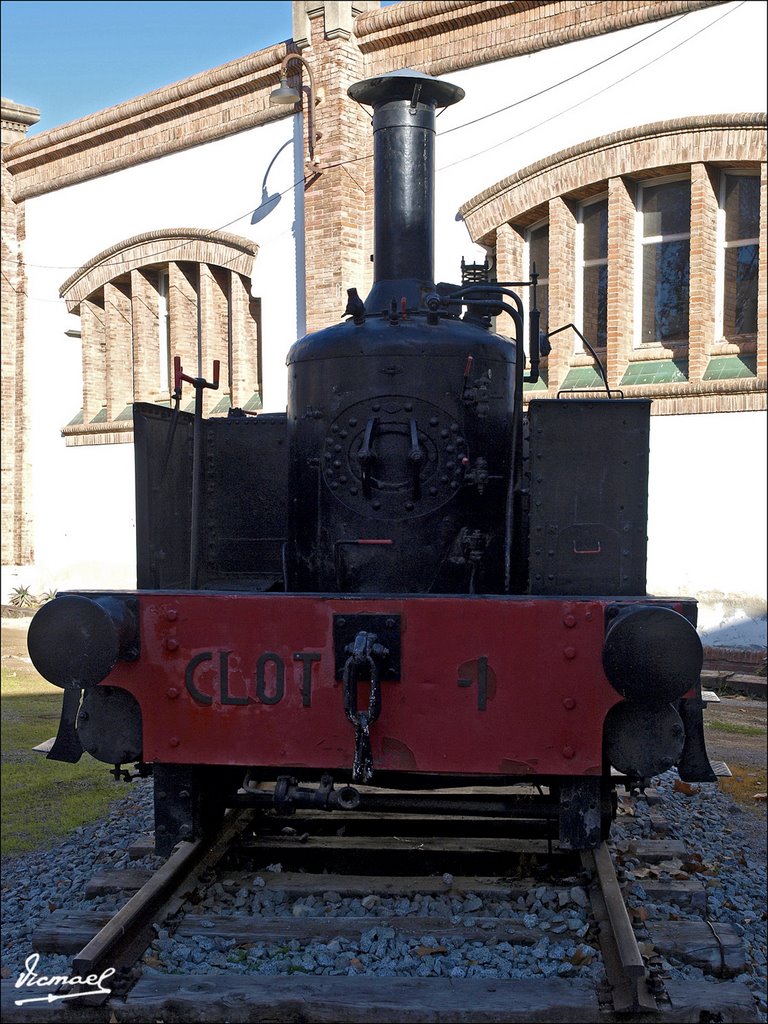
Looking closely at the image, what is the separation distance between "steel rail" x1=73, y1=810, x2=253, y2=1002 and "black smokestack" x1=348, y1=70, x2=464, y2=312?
2.29 meters

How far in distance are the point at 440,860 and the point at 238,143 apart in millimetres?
10896

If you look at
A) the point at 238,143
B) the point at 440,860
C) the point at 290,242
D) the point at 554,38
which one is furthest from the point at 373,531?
the point at 238,143

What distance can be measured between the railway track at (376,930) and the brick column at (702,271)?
6.14 meters

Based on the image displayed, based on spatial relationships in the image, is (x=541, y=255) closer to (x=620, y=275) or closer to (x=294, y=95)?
(x=620, y=275)

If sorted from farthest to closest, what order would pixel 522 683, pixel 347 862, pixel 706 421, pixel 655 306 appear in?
pixel 655 306 → pixel 706 421 → pixel 347 862 → pixel 522 683

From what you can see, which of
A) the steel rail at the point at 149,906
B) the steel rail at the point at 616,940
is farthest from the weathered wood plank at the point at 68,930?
the steel rail at the point at 616,940

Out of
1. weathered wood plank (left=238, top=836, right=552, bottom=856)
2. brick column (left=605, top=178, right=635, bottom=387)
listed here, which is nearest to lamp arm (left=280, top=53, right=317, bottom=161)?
brick column (left=605, top=178, right=635, bottom=387)

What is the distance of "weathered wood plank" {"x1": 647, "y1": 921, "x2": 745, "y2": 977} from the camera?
339 cm

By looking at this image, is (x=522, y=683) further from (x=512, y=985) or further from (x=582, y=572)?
(x=512, y=985)

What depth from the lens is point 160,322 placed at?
15.0 m

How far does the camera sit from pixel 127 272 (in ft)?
48.4

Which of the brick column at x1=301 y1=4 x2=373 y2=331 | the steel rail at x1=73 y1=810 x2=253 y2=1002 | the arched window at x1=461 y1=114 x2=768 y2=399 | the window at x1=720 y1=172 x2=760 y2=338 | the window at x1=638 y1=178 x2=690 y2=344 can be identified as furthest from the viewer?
the brick column at x1=301 y1=4 x2=373 y2=331

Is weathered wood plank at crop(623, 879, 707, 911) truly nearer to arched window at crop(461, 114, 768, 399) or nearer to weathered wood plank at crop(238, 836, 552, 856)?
weathered wood plank at crop(238, 836, 552, 856)

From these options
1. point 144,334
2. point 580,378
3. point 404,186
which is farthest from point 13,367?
point 404,186
